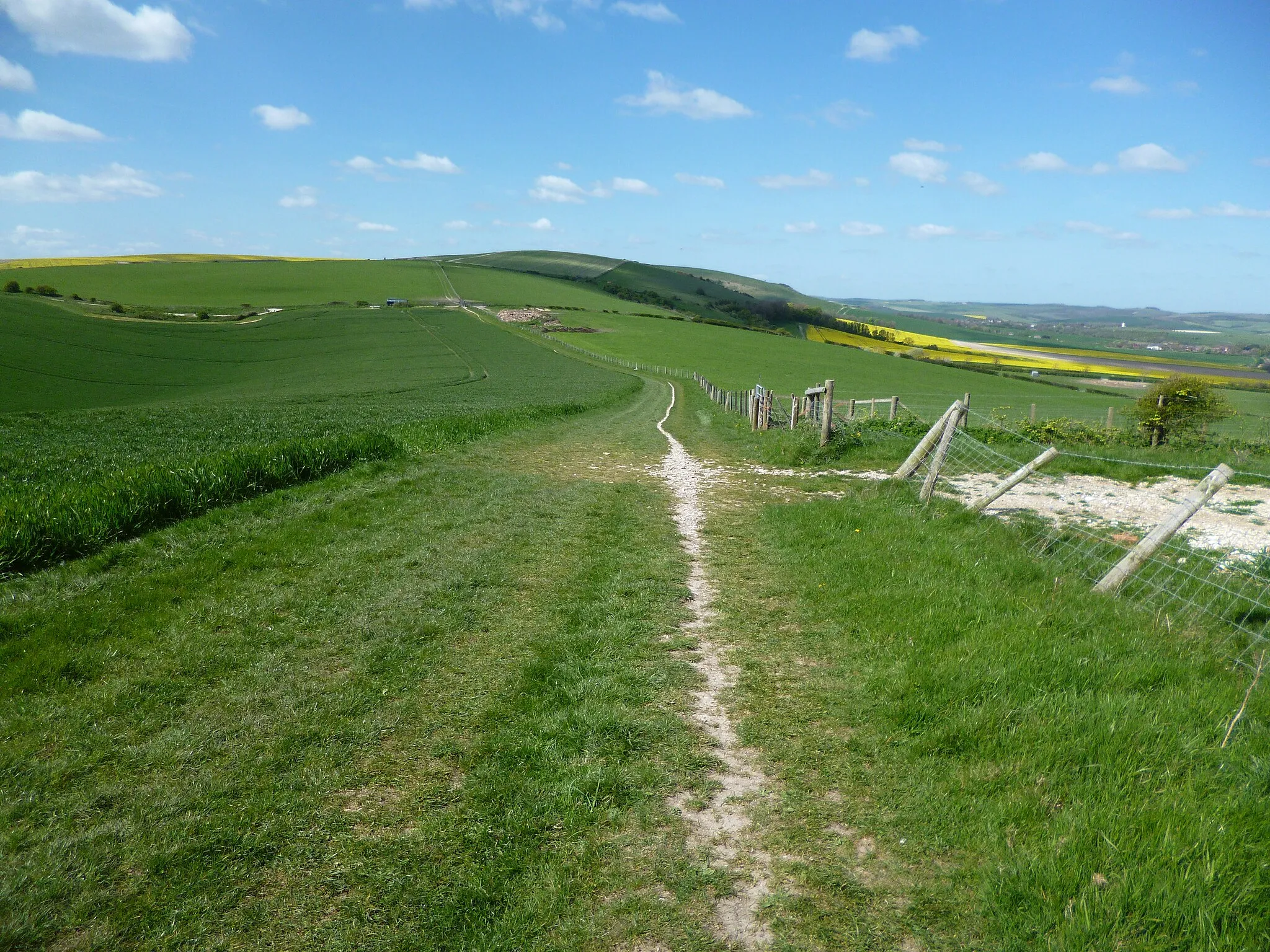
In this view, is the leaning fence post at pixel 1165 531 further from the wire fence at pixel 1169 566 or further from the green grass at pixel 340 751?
the green grass at pixel 340 751

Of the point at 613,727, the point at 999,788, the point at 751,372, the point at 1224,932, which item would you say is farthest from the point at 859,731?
the point at 751,372

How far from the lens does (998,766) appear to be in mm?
4230

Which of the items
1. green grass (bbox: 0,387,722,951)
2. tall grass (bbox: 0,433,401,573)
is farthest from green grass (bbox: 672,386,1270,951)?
tall grass (bbox: 0,433,401,573)

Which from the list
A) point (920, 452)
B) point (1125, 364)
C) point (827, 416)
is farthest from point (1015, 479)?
point (1125, 364)

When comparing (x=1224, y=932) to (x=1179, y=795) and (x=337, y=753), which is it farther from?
(x=337, y=753)

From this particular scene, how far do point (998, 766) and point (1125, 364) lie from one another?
110420mm

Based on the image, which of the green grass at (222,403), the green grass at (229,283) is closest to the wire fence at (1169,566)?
the green grass at (222,403)

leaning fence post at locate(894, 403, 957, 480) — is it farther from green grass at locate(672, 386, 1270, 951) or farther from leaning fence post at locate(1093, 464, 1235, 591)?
leaning fence post at locate(1093, 464, 1235, 591)

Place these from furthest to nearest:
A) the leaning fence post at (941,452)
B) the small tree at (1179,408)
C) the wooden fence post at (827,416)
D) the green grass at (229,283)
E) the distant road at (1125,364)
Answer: the green grass at (229,283)
the distant road at (1125,364)
the small tree at (1179,408)
the wooden fence post at (827,416)
the leaning fence post at (941,452)

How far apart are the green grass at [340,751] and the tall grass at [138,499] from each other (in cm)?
50

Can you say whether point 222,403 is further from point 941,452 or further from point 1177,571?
point 1177,571

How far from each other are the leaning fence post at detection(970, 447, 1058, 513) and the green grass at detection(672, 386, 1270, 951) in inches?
65.5

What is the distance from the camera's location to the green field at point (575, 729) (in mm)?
3287

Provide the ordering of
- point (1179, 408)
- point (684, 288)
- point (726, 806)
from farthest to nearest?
1. point (684, 288)
2. point (1179, 408)
3. point (726, 806)
